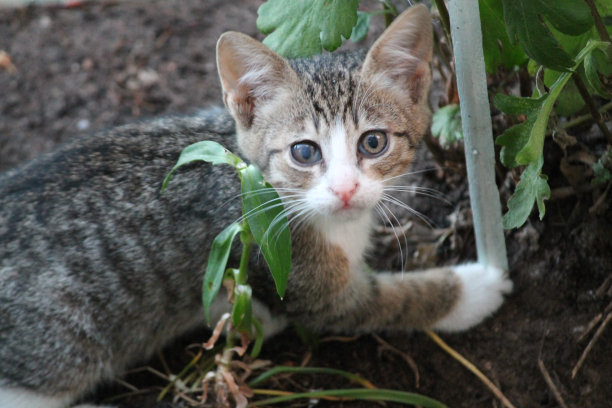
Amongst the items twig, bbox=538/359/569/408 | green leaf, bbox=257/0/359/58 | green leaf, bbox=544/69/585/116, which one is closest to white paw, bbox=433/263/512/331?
twig, bbox=538/359/569/408

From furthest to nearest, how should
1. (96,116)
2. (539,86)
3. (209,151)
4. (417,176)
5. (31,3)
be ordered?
1. (31,3)
2. (96,116)
3. (417,176)
4. (539,86)
5. (209,151)

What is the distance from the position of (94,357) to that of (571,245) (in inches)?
83.3

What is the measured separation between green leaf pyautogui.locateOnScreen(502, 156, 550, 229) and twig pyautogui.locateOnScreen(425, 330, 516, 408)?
862 millimetres

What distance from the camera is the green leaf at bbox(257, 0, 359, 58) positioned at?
2359 mm

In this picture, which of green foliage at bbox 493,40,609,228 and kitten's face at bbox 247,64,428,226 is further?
kitten's face at bbox 247,64,428,226

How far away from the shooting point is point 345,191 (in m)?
2.30

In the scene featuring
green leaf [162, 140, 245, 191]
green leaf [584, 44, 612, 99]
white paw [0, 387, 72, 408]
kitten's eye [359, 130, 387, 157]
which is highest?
green leaf [584, 44, 612, 99]

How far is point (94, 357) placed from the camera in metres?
2.85

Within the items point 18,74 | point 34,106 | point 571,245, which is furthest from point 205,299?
point 18,74

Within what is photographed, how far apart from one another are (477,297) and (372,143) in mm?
920

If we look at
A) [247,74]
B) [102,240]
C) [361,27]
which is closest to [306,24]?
[247,74]

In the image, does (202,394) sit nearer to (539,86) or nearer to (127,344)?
(127,344)

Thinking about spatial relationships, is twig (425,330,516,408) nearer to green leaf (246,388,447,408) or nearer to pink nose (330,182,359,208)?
green leaf (246,388,447,408)

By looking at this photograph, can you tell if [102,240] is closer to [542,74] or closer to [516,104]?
[516,104]
